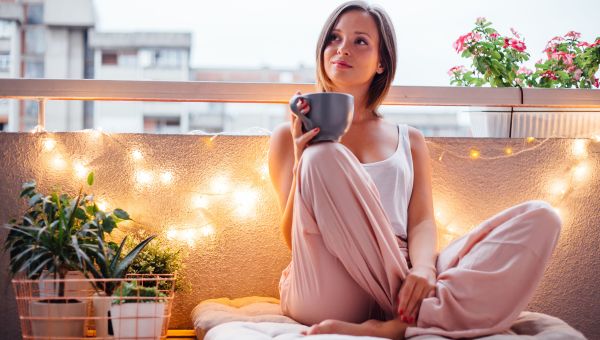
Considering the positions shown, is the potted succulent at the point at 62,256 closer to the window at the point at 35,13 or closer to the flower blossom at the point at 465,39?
the flower blossom at the point at 465,39

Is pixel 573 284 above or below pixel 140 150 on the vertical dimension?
below

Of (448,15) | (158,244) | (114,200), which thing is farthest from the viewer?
(448,15)

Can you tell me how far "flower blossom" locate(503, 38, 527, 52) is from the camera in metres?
2.28

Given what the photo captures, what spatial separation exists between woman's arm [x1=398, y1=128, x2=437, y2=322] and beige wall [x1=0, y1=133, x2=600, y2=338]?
132 millimetres

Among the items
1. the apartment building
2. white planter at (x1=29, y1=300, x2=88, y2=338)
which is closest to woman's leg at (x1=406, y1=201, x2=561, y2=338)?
white planter at (x1=29, y1=300, x2=88, y2=338)

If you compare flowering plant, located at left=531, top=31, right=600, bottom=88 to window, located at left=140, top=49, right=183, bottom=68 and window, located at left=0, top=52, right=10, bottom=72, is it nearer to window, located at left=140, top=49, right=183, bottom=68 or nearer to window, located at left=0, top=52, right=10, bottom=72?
window, located at left=140, top=49, right=183, bottom=68

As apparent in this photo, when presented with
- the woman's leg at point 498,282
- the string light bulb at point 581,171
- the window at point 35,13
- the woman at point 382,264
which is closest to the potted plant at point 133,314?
the woman at point 382,264

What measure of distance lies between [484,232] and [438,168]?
0.52 meters

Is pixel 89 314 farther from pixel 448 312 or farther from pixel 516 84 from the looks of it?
pixel 516 84

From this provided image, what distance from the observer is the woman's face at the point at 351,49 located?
178 cm

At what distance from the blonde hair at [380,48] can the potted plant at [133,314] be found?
715 mm

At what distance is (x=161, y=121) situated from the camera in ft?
36.6

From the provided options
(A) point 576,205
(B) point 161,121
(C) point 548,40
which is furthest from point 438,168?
(B) point 161,121

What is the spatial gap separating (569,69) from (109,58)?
29.6ft
